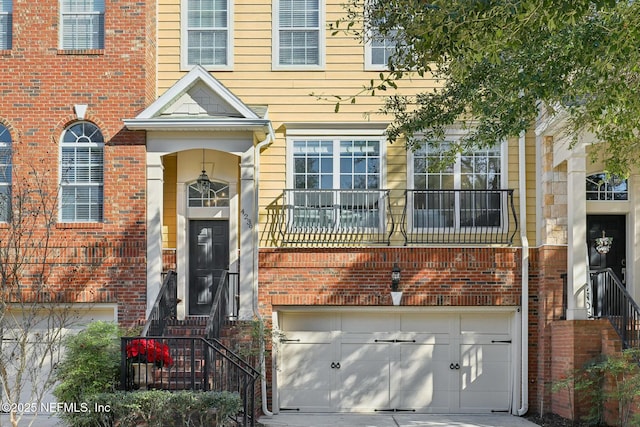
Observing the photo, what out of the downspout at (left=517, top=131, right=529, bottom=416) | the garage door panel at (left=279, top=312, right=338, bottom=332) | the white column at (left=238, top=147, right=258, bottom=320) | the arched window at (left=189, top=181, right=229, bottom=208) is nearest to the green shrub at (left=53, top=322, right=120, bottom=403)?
the white column at (left=238, top=147, right=258, bottom=320)

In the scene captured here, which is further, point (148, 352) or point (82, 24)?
point (82, 24)

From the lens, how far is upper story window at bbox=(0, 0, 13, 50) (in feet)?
58.5

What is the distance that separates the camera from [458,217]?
18.3 metres

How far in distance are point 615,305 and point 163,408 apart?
794 centimetres

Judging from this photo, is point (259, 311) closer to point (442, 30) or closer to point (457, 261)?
point (457, 261)

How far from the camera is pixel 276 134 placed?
60.6 feet

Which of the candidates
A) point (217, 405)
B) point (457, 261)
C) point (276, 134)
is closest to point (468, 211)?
point (457, 261)

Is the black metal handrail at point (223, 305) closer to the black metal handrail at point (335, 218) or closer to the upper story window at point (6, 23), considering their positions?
the black metal handrail at point (335, 218)

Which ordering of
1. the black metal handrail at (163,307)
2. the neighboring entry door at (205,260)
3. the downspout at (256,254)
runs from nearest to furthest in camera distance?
the black metal handrail at (163,307) < the downspout at (256,254) < the neighboring entry door at (205,260)

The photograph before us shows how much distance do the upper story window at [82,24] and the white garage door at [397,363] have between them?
6.19 meters

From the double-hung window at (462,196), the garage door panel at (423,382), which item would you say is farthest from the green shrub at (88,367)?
the double-hung window at (462,196)

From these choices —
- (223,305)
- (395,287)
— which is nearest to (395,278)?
(395,287)

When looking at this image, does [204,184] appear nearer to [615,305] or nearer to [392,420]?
[392,420]

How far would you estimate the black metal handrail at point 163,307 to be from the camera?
1568 centimetres
